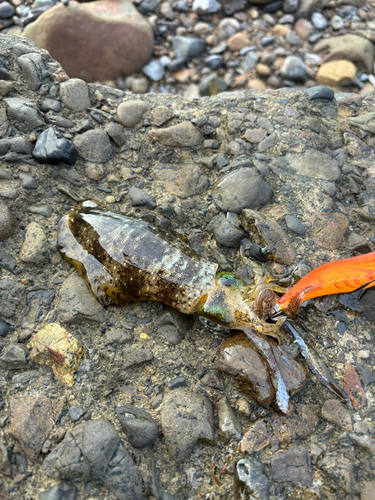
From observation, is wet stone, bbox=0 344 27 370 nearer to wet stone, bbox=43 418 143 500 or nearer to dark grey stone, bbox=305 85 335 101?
wet stone, bbox=43 418 143 500

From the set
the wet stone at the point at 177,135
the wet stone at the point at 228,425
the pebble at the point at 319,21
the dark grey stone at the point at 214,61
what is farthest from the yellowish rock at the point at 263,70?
the wet stone at the point at 228,425

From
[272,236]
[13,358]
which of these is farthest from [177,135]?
[13,358]

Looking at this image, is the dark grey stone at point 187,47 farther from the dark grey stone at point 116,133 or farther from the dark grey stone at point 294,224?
the dark grey stone at point 294,224

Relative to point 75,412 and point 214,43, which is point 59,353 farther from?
point 214,43

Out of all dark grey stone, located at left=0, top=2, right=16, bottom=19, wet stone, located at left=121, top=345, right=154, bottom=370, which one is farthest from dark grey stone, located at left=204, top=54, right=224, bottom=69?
wet stone, located at left=121, top=345, right=154, bottom=370

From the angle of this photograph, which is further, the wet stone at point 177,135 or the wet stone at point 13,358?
the wet stone at point 177,135

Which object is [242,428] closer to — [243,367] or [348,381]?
[243,367]

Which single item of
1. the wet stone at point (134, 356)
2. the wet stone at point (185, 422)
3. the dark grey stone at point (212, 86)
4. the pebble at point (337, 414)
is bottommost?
the wet stone at point (185, 422)
